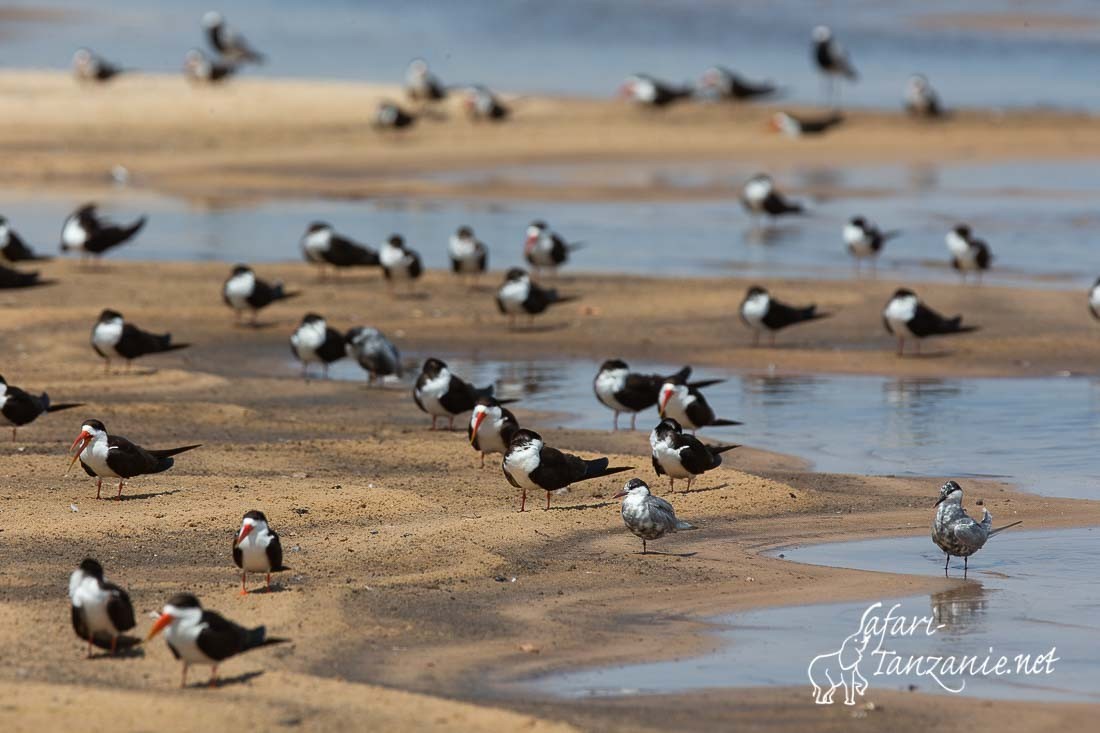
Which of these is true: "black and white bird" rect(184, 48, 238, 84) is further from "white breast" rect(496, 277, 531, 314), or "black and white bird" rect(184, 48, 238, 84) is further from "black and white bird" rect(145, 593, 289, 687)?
"black and white bird" rect(145, 593, 289, 687)

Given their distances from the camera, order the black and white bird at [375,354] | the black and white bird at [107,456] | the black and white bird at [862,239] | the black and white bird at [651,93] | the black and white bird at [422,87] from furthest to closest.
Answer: the black and white bird at [422,87], the black and white bird at [651,93], the black and white bird at [862,239], the black and white bird at [375,354], the black and white bird at [107,456]

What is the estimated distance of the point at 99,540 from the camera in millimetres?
11117

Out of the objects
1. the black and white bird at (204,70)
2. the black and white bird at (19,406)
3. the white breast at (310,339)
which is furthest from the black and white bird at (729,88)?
the black and white bird at (19,406)

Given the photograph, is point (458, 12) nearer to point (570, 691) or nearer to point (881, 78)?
point (881, 78)

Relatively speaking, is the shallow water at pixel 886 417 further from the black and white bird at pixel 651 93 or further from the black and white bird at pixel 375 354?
the black and white bird at pixel 651 93

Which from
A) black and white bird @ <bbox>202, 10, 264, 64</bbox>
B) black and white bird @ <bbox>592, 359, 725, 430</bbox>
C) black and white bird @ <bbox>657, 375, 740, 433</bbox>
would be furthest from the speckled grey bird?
black and white bird @ <bbox>202, 10, 264, 64</bbox>

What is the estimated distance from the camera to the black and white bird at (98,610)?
8.76m

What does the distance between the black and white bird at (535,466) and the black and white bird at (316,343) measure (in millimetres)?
5414

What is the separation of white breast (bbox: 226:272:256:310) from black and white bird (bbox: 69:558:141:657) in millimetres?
10796

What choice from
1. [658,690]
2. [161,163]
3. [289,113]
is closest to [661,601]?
[658,690]

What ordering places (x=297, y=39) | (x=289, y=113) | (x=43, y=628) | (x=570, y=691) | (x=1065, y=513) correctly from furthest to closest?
(x=297, y=39) < (x=289, y=113) < (x=1065, y=513) < (x=43, y=628) < (x=570, y=691)

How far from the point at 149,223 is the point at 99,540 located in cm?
1669

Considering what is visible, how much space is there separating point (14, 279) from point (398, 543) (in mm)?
11444

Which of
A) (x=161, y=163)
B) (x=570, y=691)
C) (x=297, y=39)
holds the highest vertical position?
(x=297, y=39)
